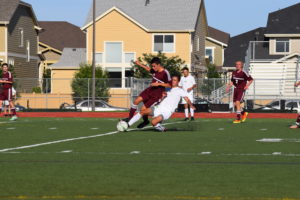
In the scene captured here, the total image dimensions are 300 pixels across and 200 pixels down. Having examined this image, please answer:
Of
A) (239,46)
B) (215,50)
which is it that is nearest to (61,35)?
(215,50)

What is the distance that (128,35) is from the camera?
217 feet

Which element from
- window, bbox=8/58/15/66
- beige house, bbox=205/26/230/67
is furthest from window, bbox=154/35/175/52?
beige house, bbox=205/26/230/67

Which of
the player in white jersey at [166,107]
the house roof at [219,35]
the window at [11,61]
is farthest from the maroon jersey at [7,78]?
the house roof at [219,35]

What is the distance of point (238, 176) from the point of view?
383 inches

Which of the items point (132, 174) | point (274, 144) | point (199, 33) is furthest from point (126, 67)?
point (132, 174)

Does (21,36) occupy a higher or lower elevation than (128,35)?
lower

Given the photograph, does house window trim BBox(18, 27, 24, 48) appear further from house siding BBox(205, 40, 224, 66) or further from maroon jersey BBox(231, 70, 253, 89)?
maroon jersey BBox(231, 70, 253, 89)

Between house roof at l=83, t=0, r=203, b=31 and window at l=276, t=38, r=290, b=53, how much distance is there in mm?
6779

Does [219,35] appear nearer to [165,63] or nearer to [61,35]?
[61,35]

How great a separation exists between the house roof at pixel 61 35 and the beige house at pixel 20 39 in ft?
98.7

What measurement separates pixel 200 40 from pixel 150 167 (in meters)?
63.1

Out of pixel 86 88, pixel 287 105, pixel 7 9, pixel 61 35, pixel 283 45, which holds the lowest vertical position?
pixel 287 105

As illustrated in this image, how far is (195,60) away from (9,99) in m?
43.3

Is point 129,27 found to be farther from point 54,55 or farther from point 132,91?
point 54,55
